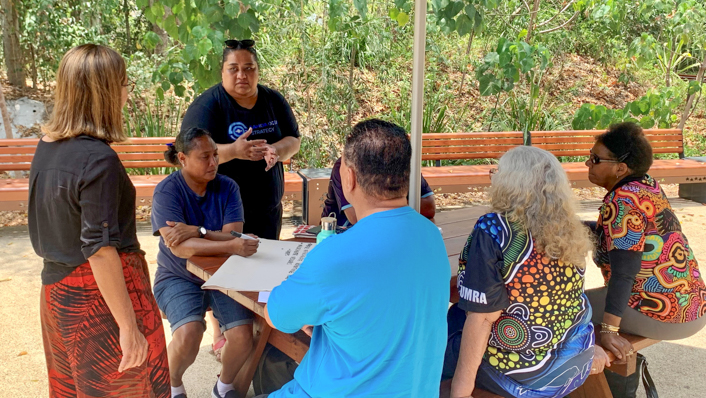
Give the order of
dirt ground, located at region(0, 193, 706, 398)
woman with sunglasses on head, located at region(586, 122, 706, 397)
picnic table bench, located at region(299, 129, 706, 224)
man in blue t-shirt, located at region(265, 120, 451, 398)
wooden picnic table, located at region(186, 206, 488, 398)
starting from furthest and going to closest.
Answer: picnic table bench, located at region(299, 129, 706, 224)
dirt ground, located at region(0, 193, 706, 398)
woman with sunglasses on head, located at region(586, 122, 706, 397)
wooden picnic table, located at region(186, 206, 488, 398)
man in blue t-shirt, located at region(265, 120, 451, 398)

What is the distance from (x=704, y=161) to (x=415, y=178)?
6.31m

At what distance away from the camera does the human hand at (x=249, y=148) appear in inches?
117

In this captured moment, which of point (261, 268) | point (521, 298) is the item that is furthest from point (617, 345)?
point (261, 268)

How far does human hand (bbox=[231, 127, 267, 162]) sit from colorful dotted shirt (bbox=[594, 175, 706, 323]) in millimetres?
1601

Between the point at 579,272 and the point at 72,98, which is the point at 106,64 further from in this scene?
the point at 579,272

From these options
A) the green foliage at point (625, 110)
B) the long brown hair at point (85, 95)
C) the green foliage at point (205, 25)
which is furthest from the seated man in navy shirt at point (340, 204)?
the green foliage at point (625, 110)

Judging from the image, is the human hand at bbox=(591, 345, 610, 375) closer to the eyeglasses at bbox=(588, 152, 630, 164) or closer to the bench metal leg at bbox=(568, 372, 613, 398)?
the bench metal leg at bbox=(568, 372, 613, 398)

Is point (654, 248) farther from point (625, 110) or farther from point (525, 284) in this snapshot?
point (625, 110)

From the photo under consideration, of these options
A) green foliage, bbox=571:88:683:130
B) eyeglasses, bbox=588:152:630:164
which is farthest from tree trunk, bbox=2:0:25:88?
eyeglasses, bbox=588:152:630:164

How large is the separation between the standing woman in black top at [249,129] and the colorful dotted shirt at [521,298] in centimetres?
134

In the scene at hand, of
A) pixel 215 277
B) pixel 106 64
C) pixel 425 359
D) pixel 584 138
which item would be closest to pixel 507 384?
pixel 425 359

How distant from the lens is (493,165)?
7387 mm

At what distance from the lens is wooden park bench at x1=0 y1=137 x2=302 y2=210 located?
538 cm

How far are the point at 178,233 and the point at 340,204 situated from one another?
0.78 meters
